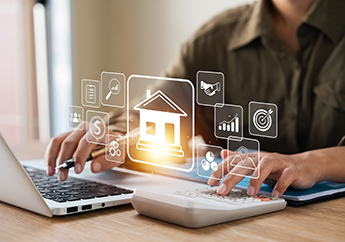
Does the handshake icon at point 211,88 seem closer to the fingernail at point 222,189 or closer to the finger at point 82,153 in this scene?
the fingernail at point 222,189

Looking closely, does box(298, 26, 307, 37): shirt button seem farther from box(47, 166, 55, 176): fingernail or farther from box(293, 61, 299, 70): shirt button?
box(47, 166, 55, 176): fingernail

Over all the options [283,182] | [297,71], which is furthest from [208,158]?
[297,71]

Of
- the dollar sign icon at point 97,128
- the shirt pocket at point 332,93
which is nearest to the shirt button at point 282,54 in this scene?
the shirt pocket at point 332,93

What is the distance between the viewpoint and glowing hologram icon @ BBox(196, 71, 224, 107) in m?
0.63

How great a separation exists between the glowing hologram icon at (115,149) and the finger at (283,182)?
265mm

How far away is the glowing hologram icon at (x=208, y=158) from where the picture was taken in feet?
2.04

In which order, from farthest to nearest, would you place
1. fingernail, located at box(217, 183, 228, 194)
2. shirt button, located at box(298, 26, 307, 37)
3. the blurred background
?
1. shirt button, located at box(298, 26, 307, 37)
2. the blurred background
3. fingernail, located at box(217, 183, 228, 194)

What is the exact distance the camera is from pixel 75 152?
764 millimetres

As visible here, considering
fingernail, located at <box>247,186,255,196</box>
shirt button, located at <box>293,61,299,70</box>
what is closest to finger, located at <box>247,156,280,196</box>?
fingernail, located at <box>247,186,255,196</box>

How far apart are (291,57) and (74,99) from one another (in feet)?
1.89

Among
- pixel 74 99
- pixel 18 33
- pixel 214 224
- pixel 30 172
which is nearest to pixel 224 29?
pixel 74 99

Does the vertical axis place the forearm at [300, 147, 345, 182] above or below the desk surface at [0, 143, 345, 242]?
above

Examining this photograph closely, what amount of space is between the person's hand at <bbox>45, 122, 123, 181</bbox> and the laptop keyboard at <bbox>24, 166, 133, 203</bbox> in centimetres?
2

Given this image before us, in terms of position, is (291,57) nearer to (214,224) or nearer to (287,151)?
(287,151)
